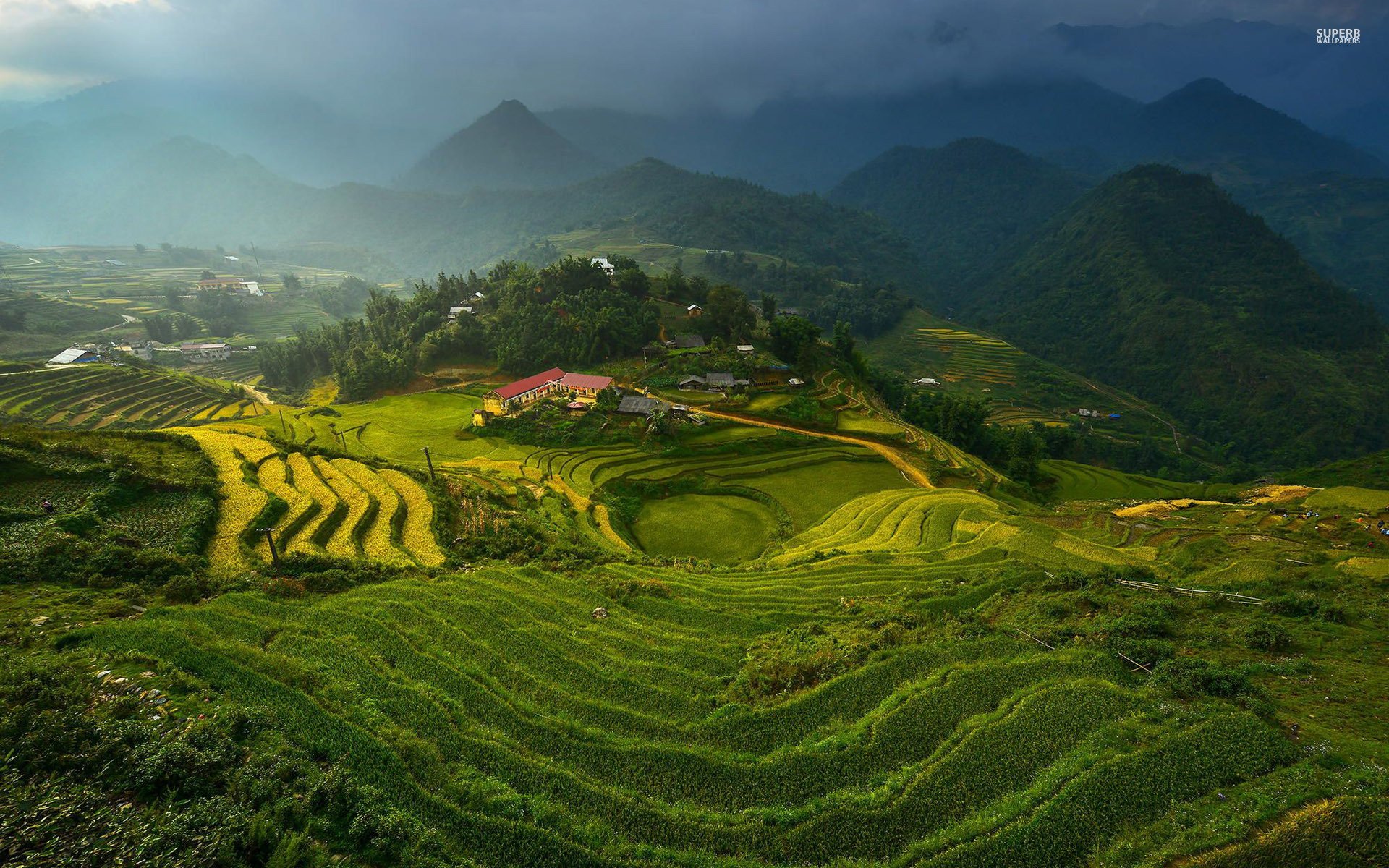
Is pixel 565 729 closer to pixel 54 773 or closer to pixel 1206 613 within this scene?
pixel 54 773

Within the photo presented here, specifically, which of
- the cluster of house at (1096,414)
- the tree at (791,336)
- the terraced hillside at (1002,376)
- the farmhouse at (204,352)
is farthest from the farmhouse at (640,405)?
the farmhouse at (204,352)

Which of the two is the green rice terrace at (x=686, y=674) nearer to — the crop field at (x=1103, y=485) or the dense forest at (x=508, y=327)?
the crop field at (x=1103, y=485)

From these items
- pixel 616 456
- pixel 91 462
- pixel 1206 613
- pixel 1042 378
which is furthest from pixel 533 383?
pixel 1042 378

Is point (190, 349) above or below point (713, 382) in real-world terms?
above

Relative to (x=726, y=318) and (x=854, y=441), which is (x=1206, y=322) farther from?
(x=854, y=441)

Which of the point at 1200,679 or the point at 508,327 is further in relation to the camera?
the point at 508,327

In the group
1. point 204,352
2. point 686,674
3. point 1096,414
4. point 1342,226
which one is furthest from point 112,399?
point 1342,226

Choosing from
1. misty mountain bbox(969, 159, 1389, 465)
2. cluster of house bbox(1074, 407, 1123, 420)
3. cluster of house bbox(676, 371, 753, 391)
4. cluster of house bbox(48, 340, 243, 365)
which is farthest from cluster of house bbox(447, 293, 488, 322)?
misty mountain bbox(969, 159, 1389, 465)
